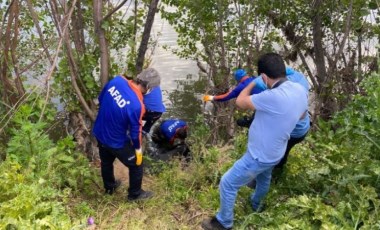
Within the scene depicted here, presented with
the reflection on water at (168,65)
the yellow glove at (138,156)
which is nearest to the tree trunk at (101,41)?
the yellow glove at (138,156)

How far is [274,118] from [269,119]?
0.14 feet

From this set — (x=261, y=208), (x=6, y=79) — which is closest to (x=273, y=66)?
(x=261, y=208)

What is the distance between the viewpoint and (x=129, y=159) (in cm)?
443

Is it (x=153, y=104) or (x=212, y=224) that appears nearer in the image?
(x=212, y=224)

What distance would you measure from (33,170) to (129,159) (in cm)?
91

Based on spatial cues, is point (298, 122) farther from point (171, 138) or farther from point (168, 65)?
point (168, 65)

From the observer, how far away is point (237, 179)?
12.1 feet

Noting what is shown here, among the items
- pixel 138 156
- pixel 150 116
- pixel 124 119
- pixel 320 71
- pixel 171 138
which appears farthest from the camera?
pixel 320 71

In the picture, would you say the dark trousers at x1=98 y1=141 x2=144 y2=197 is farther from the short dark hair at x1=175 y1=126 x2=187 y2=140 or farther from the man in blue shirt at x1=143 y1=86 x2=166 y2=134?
the short dark hair at x1=175 y1=126 x2=187 y2=140

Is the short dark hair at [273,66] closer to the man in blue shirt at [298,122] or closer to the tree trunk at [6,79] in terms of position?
the man in blue shirt at [298,122]

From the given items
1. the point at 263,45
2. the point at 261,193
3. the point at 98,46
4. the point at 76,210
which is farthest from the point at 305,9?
the point at 76,210

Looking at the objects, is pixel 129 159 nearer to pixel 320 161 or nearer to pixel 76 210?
pixel 76 210

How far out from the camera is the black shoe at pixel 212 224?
13.1 ft

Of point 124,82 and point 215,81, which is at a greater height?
point 124,82
